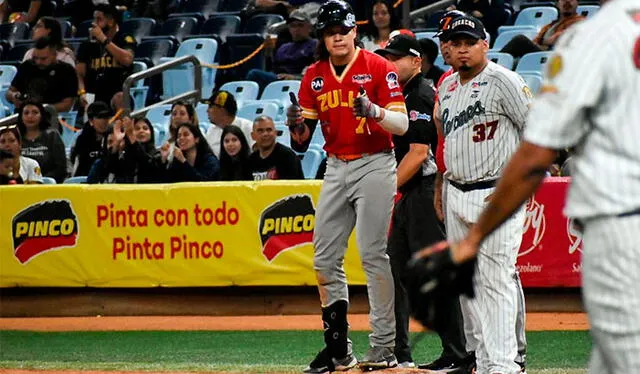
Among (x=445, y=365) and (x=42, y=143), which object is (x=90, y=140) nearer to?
(x=42, y=143)

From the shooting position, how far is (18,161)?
Answer: 1405 centimetres

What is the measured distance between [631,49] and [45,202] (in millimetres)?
10104

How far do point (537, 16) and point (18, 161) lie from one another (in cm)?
639

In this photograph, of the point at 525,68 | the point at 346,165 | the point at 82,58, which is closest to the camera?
the point at 346,165

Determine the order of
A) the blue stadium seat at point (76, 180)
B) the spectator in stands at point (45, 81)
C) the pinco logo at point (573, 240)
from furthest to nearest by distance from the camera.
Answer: the spectator in stands at point (45, 81) < the blue stadium seat at point (76, 180) < the pinco logo at point (573, 240)

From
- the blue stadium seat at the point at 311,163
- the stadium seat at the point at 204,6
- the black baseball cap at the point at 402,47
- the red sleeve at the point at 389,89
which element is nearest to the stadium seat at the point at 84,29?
the stadium seat at the point at 204,6

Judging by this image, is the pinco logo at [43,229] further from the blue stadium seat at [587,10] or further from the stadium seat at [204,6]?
the stadium seat at [204,6]

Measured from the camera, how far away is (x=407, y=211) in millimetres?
8344

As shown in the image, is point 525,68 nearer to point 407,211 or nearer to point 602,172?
point 407,211

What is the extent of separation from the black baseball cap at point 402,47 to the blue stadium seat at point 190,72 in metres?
8.68

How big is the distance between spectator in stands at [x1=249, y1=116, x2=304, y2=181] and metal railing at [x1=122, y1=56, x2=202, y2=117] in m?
3.61

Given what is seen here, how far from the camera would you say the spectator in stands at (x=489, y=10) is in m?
15.4

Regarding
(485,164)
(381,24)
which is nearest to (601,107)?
(485,164)

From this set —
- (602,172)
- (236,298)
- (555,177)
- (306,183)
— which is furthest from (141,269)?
(602,172)
